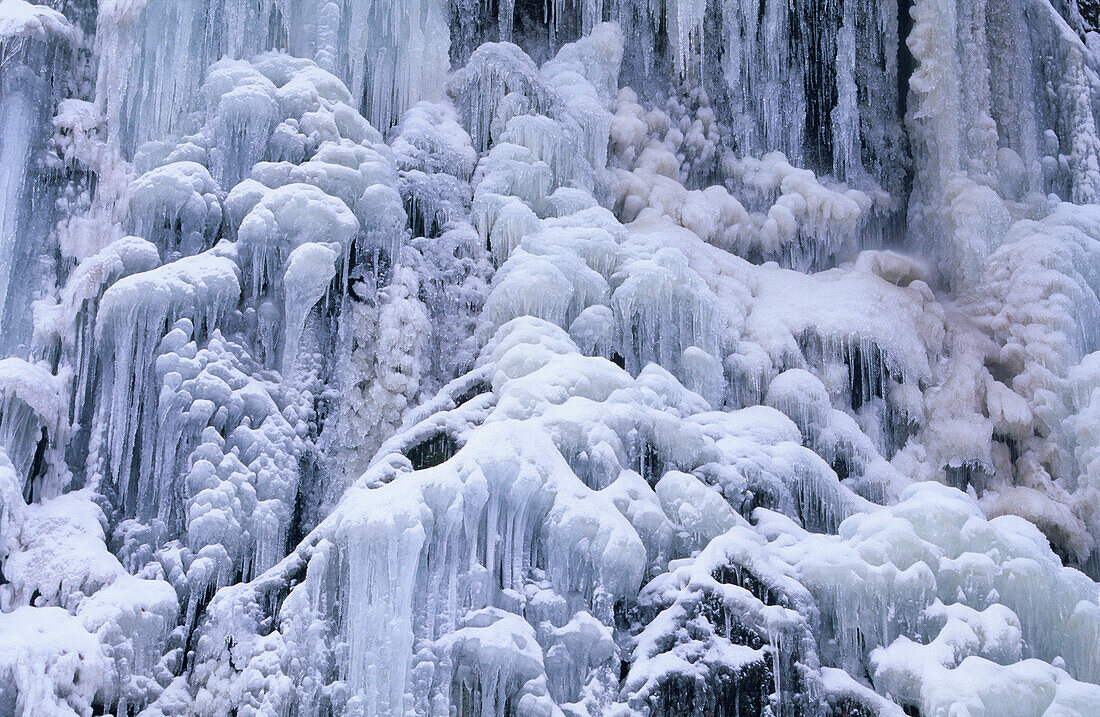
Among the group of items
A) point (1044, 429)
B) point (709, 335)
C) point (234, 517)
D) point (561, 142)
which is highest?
point (561, 142)

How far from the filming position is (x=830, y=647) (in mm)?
5730

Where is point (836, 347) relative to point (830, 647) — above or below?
above

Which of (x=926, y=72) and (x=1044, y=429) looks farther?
(x=926, y=72)

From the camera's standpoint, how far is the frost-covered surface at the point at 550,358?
5590mm

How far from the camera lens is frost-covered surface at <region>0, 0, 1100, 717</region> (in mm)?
5590

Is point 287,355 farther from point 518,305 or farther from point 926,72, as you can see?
point 926,72

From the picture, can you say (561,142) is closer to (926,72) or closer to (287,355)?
(287,355)

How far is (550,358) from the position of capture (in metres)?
6.70

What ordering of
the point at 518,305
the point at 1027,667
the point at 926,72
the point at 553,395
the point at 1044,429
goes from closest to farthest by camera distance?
the point at 1027,667
the point at 553,395
the point at 518,305
the point at 1044,429
the point at 926,72

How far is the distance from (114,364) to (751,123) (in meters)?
6.75

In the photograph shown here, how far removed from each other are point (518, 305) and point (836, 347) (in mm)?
2766

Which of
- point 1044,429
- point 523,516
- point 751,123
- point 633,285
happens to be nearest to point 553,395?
point 523,516

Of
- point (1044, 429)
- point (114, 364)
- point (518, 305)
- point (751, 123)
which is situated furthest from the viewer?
point (751, 123)

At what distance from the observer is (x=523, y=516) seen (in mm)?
5730
